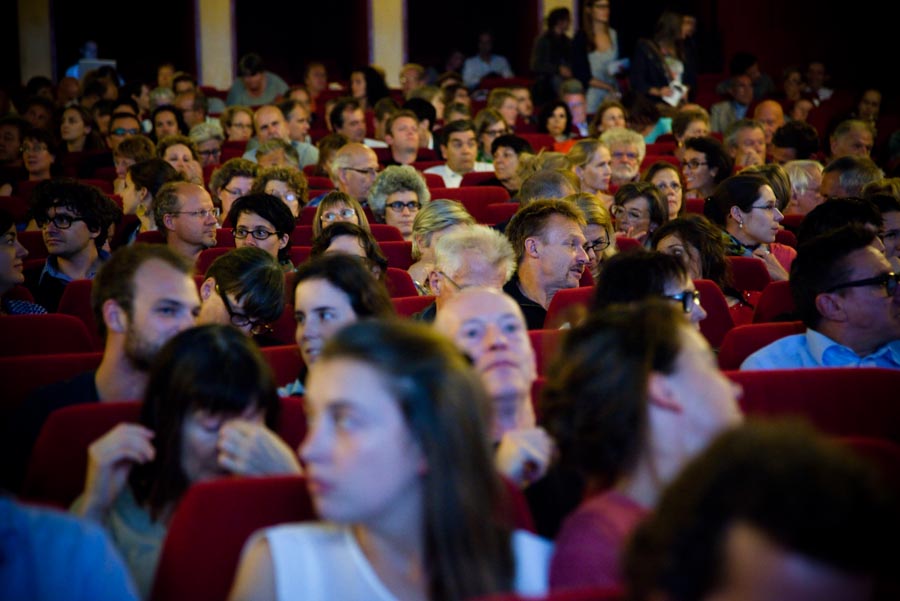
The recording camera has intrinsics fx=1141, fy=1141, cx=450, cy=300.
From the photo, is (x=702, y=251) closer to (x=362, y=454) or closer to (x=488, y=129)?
(x=362, y=454)

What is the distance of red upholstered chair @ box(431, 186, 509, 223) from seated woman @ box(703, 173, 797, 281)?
1.83 meters

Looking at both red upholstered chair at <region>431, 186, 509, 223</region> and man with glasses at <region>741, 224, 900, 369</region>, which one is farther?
red upholstered chair at <region>431, 186, 509, 223</region>

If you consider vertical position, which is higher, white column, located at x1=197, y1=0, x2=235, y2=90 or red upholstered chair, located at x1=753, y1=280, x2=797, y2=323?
white column, located at x1=197, y1=0, x2=235, y2=90

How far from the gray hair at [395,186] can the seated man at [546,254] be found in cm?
182

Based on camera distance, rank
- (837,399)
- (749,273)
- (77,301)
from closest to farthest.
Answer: (837,399) → (77,301) → (749,273)

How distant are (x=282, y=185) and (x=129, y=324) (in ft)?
11.2

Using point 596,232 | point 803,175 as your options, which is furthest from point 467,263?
point 803,175

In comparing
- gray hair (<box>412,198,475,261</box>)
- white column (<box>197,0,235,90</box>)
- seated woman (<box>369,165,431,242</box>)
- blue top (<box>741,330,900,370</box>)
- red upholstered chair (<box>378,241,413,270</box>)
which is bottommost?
blue top (<box>741,330,900,370</box>)

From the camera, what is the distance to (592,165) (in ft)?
22.6

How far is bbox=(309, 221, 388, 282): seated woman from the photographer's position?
4.26 m

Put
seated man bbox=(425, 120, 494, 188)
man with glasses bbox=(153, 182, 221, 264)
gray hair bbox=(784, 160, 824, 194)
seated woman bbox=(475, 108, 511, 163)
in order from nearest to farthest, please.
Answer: man with glasses bbox=(153, 182, 221, 264), gray hair bbox=(784, 160, 824, 194), seated man bbox=(425, 120, 494, 188), seated woman bbox=(475, 108, 511, 163)

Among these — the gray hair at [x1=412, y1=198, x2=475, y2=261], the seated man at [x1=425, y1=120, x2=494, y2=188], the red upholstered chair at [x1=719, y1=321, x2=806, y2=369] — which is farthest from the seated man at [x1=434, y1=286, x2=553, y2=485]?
the seated man at [x1=425, y1=120, x2=494, y2=188]

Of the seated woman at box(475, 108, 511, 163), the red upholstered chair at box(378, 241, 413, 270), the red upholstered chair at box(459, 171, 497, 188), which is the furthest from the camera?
the seated woman at box(475, 108, 511, 163)

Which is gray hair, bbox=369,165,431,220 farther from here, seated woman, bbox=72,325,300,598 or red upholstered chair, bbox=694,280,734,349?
seated woman, bbox=72,325,300,598
